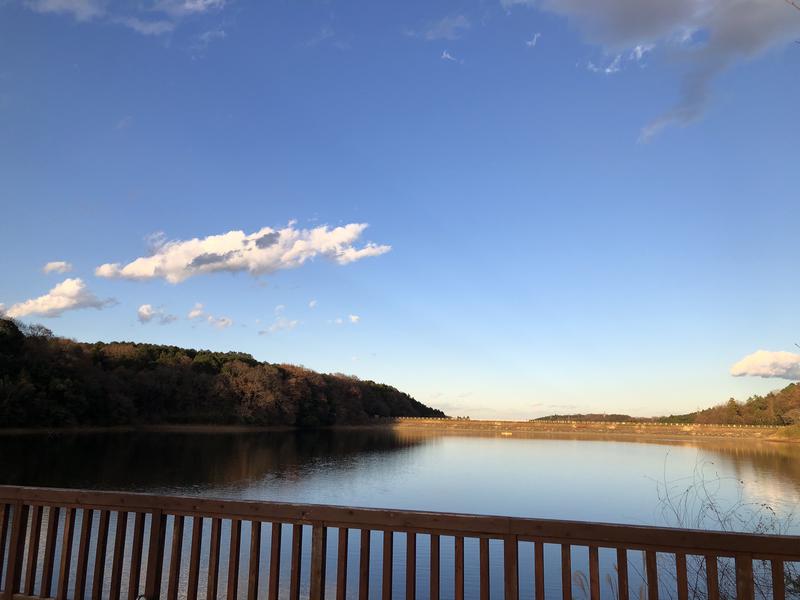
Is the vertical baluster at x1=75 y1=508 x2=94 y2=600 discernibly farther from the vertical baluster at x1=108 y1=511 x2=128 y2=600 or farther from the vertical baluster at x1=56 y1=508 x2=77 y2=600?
the vertical baluster at x1=108 y1=511 x2=128 y2=600

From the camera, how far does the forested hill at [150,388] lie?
4647cm

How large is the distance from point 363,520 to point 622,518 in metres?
15.9

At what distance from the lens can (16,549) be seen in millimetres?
4457

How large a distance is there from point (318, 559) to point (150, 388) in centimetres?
6712

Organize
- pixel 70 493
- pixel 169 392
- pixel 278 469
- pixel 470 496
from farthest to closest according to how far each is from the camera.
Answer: pixel 169 392
pixel 278 469
pixel 470 496
pixel 70 493

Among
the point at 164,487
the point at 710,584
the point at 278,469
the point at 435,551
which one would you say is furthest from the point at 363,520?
the point at 278,469

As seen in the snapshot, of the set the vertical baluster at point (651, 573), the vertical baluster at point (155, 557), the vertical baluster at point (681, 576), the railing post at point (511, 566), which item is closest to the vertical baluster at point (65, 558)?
the vertical baluster at point (155, 557)

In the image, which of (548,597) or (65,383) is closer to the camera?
(548,597)

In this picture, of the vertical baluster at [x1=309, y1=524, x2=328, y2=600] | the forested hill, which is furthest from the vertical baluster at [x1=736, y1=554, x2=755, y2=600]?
the forested hill

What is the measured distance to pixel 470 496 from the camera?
21.8 m

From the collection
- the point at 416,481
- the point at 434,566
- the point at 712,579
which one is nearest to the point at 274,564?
the point at 434,566

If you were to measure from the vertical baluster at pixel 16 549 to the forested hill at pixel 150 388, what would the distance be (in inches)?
1784

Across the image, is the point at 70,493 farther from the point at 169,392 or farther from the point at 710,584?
the point at 169,392

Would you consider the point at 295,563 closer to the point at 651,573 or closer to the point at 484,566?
the point at 484,566
